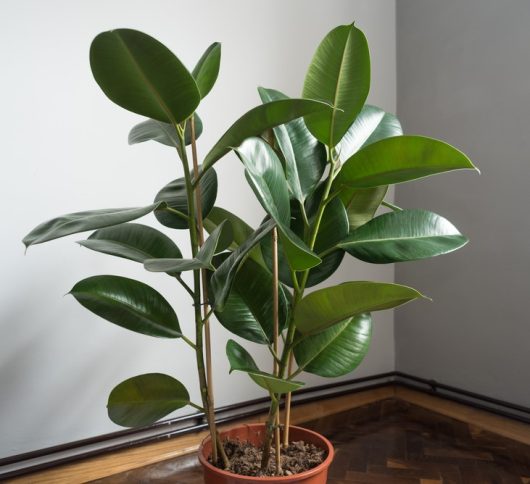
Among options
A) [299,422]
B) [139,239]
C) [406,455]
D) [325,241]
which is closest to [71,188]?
[139,239]

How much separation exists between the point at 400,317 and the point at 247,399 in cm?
84

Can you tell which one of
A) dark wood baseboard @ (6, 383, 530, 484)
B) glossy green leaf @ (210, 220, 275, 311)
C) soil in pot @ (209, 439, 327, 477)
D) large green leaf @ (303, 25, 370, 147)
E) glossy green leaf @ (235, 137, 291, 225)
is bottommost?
dark wood baseboard @ (6, 383, 530, 484)

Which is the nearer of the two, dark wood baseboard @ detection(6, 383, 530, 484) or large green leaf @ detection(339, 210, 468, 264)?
large green leaf @ detection(339, 210, 468, 264)

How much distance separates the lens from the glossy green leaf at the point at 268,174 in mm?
805

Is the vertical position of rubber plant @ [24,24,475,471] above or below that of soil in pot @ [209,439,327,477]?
above

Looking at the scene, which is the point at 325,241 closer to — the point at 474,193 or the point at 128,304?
the point at 128,304

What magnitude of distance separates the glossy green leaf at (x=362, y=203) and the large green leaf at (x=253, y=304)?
233mm

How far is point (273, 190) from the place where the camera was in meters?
0.88

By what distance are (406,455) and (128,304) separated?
1074 mm

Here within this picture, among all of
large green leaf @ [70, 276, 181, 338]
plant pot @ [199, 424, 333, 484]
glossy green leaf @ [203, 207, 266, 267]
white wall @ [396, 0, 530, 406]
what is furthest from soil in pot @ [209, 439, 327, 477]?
white wall @ [396, 0, 530, 406]

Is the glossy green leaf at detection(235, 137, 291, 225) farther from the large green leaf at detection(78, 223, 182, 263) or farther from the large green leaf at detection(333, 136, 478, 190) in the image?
the large green leaf at detection(78, 223, 182, 263)

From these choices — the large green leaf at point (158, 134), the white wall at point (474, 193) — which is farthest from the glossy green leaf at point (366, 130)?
the white wall at point (474, 193)

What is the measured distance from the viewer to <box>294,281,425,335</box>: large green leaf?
857mm

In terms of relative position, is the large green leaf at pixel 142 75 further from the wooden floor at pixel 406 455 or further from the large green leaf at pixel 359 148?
the wooden floor at pixel 406 455
